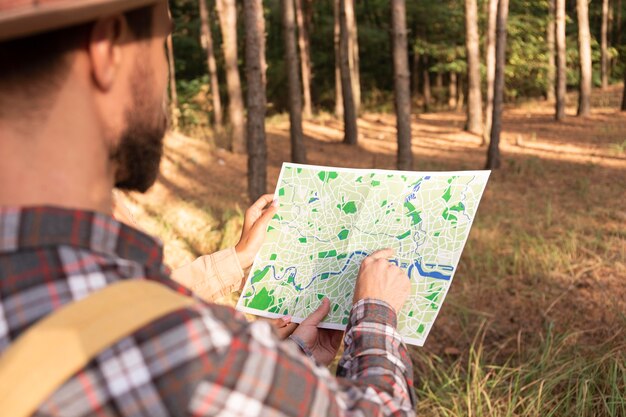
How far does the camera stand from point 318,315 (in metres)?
1.86

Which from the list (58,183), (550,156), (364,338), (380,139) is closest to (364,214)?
(364,338)

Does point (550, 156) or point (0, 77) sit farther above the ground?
point (0, 77)

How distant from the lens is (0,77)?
0.90 metres

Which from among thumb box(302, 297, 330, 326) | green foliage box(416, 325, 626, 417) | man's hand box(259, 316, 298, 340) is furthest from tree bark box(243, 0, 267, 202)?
thumb box(302, 297, 330, 326)

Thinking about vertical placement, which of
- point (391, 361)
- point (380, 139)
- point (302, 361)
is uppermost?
point (302, 361)

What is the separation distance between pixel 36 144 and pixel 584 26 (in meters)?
17.8

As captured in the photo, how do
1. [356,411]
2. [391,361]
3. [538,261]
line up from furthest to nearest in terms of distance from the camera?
[538,261] → [391,361] → [356,411]

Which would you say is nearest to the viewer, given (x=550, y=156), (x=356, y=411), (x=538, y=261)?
(x=356, y=411)

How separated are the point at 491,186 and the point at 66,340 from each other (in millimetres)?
9844

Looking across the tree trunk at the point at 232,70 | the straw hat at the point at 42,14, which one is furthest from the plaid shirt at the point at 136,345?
the tree trunk at the point at 232,70

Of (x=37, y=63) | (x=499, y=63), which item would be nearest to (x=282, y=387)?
(x=37, y=63)

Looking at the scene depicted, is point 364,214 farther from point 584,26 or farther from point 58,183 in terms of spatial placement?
point 584,26

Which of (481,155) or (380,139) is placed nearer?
(481,155)

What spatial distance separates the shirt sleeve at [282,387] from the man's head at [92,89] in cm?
36
